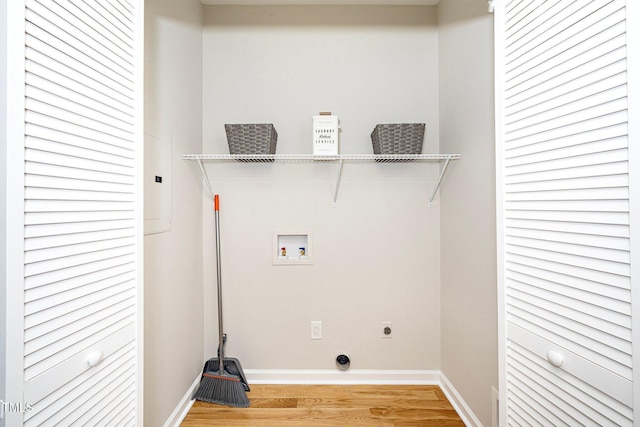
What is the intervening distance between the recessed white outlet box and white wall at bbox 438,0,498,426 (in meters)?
0.89

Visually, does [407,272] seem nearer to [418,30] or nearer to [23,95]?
[418,30]

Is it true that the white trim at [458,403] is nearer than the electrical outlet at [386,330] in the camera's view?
Yes

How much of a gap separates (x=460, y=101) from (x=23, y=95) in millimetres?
1819

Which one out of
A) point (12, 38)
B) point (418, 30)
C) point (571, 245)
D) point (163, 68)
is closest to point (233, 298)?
point (163, 68)

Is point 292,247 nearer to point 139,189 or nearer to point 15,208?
point 139,189

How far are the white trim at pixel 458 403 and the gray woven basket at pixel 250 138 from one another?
1.80 metres

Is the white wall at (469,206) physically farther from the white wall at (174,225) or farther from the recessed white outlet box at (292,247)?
the white wall at (174,225)

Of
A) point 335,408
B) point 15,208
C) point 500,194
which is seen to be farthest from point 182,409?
point 500,194

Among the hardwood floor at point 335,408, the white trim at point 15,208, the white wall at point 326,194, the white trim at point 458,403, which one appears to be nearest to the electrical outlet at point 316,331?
the white wall at point 326,194

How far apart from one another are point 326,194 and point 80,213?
1393 millimetres

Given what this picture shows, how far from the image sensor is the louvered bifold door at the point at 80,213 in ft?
2.04

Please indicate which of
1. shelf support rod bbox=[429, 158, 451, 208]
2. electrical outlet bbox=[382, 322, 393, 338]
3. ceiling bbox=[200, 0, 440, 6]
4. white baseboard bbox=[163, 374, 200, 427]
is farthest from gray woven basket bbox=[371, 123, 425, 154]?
white baseboard bbox=[163, 374, 200, 427]

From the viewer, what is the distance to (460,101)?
1.69 meters

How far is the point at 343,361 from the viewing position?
193cm
